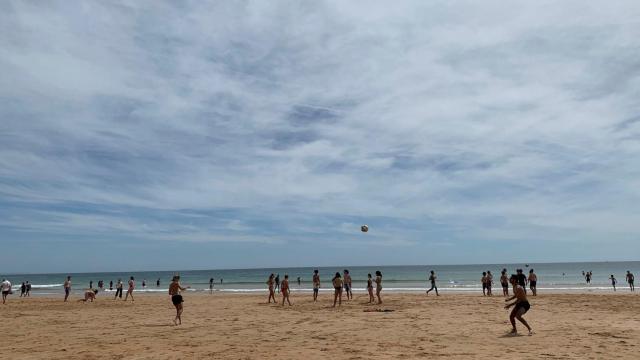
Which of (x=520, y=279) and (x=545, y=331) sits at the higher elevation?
(x=520, y=279)

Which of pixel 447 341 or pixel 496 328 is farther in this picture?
pixel 496 328

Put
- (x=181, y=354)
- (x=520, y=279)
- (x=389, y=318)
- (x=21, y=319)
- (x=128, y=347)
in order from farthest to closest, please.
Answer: (x=21, y=319) < (x=389, y=318) < (x=520, y=279) < (x=128, y=347) < (x=181, y=354)

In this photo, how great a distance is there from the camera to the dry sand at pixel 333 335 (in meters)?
10.3

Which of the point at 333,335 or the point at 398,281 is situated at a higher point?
the point at 333,335

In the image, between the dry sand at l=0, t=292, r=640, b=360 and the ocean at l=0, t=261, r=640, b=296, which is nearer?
the dry sand at l=0, t=292, r=640, b=360

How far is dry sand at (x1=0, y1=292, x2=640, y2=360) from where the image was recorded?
10312 millimetres

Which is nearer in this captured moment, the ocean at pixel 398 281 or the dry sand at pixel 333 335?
the dry sand at pixel 333 335

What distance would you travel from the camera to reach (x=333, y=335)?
1277cm

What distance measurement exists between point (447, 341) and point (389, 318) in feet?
16.4

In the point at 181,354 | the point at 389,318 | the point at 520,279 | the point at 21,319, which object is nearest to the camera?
the point at 181,354

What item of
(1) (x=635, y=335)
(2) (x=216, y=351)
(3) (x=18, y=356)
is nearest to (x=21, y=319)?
(3) (x=18, y=356)

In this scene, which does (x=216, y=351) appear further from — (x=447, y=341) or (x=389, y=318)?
(x=389, y=318)

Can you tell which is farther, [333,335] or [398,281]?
[398,281]

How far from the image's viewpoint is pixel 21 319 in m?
18.7
